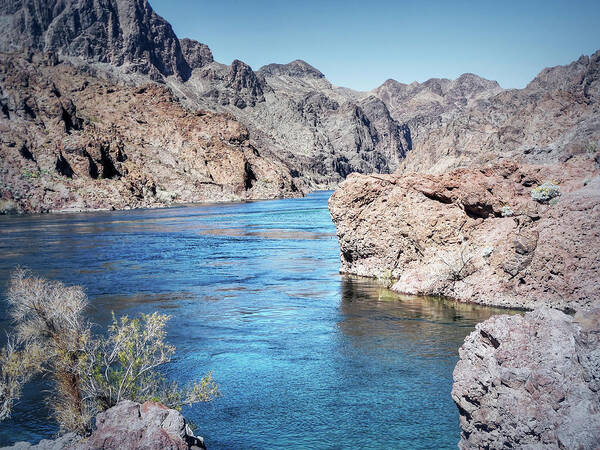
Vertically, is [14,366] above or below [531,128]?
below

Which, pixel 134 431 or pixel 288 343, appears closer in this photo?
pixel 134 431

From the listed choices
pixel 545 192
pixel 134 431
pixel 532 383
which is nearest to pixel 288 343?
pixel 134 431

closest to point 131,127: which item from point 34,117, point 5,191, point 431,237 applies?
point 34,117

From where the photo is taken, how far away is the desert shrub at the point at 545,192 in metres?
20.0

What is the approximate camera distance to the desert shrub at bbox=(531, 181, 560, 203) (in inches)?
787

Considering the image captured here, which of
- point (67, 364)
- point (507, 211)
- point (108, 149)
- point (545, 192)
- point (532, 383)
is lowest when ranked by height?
point (67, 364)

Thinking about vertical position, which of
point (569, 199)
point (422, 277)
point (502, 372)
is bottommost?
point (422, 277)

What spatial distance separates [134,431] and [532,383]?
18.3 feet

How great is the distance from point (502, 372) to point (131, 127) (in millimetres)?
146886

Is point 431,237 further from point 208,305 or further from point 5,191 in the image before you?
point 5,191

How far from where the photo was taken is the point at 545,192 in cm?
2011

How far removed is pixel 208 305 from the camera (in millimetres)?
23266

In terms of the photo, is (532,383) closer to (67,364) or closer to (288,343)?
(67,364)

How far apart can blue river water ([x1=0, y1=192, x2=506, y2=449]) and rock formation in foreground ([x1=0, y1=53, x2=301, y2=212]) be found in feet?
208
